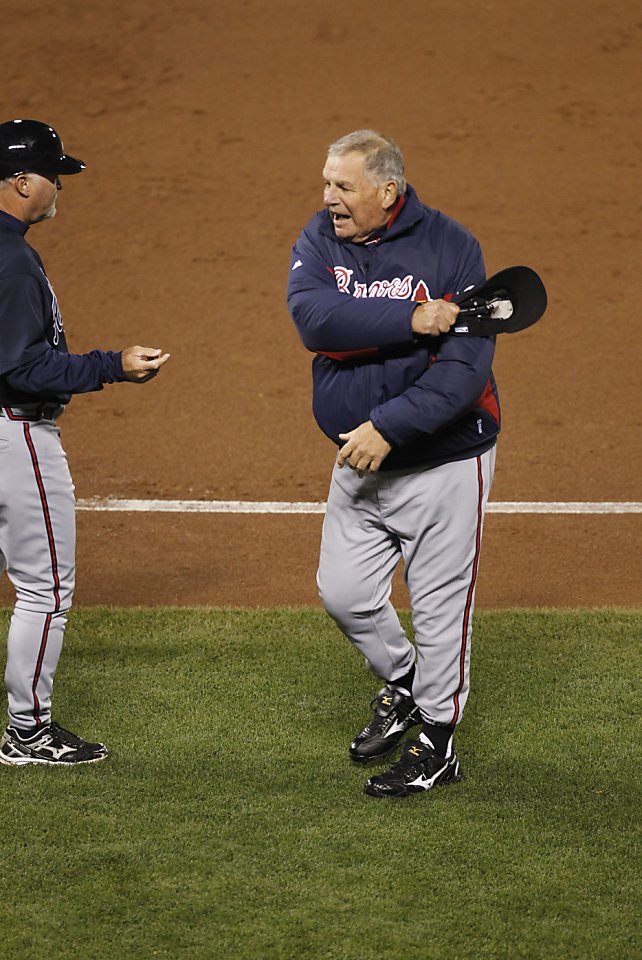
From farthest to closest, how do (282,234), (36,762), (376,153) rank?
→ (282,234) → (36,762) → (376,153)

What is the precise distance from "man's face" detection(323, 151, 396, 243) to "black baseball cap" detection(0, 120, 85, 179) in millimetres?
818

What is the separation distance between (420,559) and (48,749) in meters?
1.31

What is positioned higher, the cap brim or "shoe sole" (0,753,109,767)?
the cap brim

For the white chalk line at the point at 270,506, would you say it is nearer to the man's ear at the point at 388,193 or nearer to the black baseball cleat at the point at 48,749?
the black baseball cleat at the point at 48,749

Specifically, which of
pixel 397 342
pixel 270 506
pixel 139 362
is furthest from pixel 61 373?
pixel 270 506

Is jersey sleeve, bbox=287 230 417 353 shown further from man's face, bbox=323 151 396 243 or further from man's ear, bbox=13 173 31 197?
man's ear, bbox=13 173 31 197

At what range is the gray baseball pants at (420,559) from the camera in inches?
149

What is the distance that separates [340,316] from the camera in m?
3.59

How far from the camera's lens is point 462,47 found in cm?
1202

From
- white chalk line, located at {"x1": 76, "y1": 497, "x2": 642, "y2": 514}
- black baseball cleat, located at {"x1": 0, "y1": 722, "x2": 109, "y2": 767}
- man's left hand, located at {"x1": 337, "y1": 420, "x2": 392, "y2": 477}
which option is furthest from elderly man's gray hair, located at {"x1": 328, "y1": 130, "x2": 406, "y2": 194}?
white chalk line, located at {"x1": 76, "y1": 497, "x2": 642, "y2": 514}

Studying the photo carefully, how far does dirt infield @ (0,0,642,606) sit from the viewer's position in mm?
6281

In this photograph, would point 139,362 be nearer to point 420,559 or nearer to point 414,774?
point 420,559

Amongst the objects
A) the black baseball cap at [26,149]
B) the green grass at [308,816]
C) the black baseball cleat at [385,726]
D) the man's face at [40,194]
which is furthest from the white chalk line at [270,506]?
the black baseball cap at [26,149]

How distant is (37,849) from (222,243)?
7084 mm
